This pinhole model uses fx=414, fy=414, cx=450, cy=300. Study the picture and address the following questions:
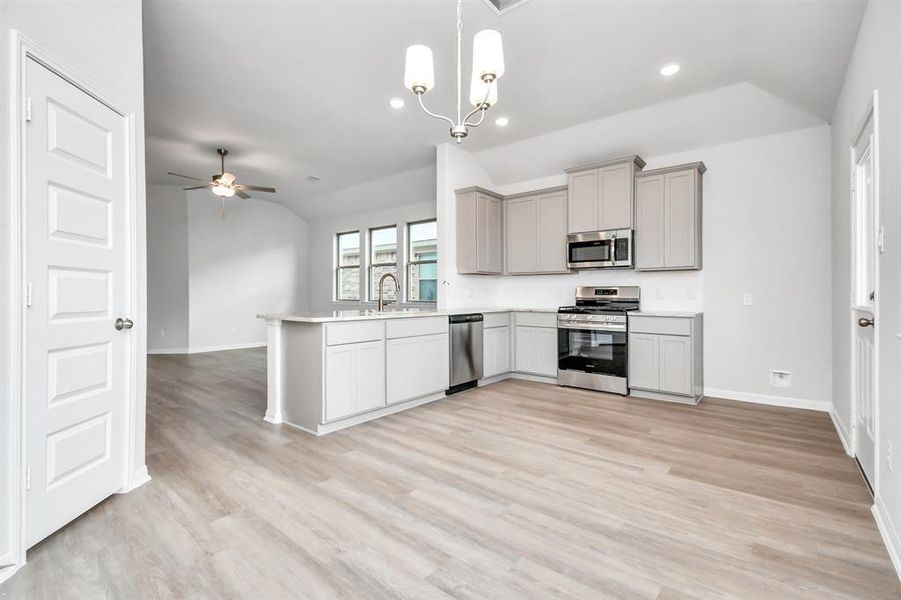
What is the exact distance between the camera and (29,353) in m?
1.74

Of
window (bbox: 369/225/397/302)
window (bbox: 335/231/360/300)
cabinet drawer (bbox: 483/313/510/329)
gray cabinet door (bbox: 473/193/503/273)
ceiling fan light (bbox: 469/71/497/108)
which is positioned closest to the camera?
ceiling fan light (bbox: 469/71/497/108)

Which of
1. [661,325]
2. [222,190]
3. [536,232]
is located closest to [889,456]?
[661,325]

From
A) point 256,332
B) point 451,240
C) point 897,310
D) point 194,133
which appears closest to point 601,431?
point 897,310

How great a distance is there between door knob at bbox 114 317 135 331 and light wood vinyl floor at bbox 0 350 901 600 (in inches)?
36.3

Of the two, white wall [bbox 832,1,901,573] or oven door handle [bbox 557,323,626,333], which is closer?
white wall [bbox 832,1,901,573]

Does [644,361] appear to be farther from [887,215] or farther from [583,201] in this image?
[887,215]

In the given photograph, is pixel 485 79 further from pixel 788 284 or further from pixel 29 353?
pixel 788 284

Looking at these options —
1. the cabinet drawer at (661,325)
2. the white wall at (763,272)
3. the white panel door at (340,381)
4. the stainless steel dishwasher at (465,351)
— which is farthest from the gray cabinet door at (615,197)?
the white panel door at (340,381)

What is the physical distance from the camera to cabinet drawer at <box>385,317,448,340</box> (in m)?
3.83

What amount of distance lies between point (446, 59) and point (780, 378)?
14.3 ft

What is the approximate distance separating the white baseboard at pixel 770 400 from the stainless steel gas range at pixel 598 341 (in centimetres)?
95

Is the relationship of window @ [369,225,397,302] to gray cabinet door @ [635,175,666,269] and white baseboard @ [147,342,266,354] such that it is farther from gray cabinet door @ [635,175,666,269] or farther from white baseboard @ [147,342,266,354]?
gray cabinet door @ [635,175,666,269]

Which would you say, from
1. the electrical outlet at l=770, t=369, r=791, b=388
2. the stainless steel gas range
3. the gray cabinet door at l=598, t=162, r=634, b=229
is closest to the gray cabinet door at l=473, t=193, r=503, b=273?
the stainless steel gas range

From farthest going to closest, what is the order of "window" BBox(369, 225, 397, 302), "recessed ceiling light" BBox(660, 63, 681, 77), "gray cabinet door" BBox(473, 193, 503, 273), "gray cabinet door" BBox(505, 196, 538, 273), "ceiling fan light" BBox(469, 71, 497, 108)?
"window" BBox(369, 225, 397, 302) → "gray cabinet door" BBox(505, 196, 538, 273) → "gray cabinet door" BBox(473, 193, 503, 273) → "recessed ceiling light" BBox(660, 63, 681, 77) → "ceiling fan light" BBox(469, 71, 497, 108)
